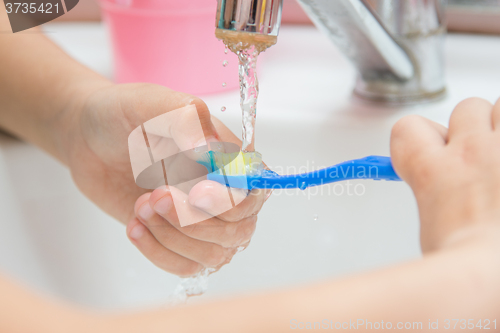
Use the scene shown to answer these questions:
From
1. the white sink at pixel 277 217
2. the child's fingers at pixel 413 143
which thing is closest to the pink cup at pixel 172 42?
the white sink at pixel 277 217

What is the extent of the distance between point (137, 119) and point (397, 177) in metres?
0.19

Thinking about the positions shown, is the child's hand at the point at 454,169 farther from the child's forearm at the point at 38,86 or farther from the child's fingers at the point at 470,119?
the child's forearm at the point at 38,86

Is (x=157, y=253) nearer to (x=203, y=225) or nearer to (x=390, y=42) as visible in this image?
(x=203, y=225)

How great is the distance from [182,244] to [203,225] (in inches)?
1.3

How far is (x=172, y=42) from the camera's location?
0.38 metres

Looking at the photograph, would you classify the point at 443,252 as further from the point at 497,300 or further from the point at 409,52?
the point at 409,52

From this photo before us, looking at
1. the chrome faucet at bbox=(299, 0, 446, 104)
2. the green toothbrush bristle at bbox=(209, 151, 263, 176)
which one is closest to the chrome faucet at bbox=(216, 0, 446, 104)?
the chrome faucet at bbox=(299, 0, 446, 104)

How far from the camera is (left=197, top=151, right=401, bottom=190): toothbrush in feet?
0.84

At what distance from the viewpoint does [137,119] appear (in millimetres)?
333

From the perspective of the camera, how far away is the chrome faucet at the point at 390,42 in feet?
1.03

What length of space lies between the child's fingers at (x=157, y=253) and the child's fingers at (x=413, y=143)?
196 millimetres

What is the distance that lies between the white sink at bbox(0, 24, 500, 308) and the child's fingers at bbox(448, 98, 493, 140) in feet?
0.38

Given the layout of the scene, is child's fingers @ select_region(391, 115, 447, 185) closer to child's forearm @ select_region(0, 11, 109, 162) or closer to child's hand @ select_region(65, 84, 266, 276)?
child's hand @ select_region(65, 84, 266, 276)

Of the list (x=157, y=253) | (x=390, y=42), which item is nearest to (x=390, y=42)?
(x=390, y=42)
